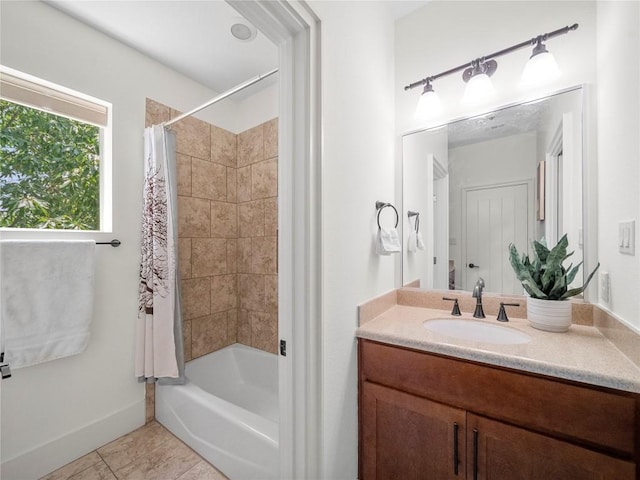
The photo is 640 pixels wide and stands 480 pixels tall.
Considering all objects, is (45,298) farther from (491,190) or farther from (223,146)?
(491,190)

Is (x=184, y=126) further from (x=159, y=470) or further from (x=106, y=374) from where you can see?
(x=159, y=470)

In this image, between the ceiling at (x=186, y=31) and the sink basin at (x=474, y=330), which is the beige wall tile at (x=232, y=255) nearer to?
the ceiling at (x=186, y=31)

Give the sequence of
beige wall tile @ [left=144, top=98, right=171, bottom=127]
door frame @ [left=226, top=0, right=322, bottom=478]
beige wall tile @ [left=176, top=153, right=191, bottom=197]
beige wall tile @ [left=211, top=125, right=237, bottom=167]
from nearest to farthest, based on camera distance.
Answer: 1. door frame @ [left=226, top=0, right=322, bottom=478]
2. beige wall tile @ [left=144, top=98, right=171, bottom=127]
3. beige wall tile @ [left=176, top=153, right=191, bottom=197]
4. beige wall tile @ [left=211, top=125, right=237, bottom=167]

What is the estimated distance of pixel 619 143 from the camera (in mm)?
923

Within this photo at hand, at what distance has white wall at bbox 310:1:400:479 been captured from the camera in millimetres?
975

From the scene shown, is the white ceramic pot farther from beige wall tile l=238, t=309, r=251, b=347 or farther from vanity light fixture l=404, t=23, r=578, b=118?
beige wall tile l=238, t=309, r=251, b=347

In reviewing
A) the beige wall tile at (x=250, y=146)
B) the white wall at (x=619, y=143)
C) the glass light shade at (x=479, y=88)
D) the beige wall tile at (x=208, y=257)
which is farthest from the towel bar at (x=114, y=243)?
the white wall at (x=619, y=143)

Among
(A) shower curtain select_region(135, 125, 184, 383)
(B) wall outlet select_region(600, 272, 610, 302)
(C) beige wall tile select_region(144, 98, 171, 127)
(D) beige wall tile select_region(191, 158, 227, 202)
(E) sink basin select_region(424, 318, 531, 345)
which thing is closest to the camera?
(B) wall outlet select_region(600, 272, 610, 302)

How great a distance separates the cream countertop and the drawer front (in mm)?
34

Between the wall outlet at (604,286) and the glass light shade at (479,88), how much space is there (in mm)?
976

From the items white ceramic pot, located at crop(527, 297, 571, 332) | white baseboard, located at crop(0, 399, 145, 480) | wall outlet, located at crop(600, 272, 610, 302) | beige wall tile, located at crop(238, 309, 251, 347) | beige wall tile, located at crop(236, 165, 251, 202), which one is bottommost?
white baseboard, located at crop(0, 399, 145, 480)

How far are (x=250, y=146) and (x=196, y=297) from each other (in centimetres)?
134

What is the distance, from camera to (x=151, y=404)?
5.87 ft

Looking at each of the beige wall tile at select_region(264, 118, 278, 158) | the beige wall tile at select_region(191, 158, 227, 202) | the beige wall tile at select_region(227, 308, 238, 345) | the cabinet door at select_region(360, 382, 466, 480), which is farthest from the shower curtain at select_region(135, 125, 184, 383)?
the cabinet door at select_region(360, 382, 466, 480)
